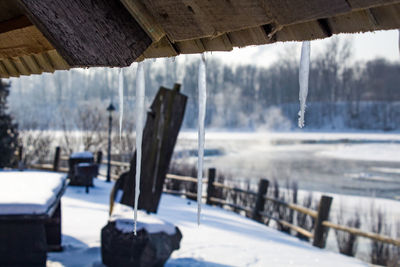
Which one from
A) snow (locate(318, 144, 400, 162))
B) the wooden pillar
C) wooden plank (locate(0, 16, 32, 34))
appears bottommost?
the wooden pillar

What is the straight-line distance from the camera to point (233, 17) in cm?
114

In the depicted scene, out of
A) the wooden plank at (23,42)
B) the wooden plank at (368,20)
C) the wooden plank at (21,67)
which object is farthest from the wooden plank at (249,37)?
the wooden plank at (21,67)

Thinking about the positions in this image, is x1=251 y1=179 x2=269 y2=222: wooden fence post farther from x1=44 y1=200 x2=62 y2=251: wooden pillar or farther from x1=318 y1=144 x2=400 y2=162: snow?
x1=318 y1=144 x2=400 y2=162: snow

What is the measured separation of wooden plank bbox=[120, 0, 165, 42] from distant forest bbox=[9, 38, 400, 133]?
48.7 m

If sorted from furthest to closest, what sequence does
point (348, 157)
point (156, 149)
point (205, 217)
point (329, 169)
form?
point (348, 157), point (329, 169), point (205, 217), point (156, 149)

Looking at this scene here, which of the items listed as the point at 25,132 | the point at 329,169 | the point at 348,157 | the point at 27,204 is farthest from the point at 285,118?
the point at 27,204

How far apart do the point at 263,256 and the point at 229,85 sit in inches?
2710

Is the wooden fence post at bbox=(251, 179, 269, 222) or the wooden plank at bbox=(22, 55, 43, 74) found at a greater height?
the wooden plank at bbox=(22, 55, 43, 74)

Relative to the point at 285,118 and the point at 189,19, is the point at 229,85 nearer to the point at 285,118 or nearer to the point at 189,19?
the point at 285,118

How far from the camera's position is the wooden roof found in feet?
3.34

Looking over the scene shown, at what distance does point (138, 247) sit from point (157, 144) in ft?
6.77

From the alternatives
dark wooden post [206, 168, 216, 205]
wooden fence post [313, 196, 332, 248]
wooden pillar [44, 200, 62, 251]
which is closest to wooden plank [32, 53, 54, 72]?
wooden pillar [44, 200, 62, 251]

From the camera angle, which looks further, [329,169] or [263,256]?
[329,169]

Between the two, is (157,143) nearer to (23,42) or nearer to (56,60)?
(56,60)
